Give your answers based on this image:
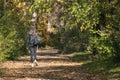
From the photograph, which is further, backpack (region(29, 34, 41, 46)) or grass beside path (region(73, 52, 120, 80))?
backpack (region(29, 34, 41, 46))

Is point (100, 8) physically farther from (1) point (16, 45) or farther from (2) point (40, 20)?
(2) point (40, 20)

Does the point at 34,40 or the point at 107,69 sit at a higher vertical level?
the point at 34,40

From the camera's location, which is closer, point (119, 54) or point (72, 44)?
point (119, 54)

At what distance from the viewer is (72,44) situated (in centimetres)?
4244

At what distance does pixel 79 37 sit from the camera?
4034cm

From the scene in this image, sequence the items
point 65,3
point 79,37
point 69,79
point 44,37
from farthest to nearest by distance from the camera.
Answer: point 44,37, point 79,37, point 65,3, point 69,79

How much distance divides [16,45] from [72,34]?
11809 mm

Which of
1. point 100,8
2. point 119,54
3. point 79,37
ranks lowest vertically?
point 79,37

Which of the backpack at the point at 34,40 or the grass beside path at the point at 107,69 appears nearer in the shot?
the grass beside path at the point at 107,69

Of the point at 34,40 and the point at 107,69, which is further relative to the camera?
the point at 34,40

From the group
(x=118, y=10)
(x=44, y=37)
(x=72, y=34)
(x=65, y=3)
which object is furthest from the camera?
(x=44, y=37)

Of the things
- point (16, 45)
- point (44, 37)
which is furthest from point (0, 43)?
point (44, 37)

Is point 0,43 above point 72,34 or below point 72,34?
above

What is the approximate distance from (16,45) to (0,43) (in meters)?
9.52
